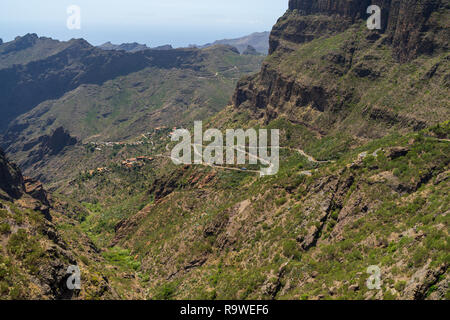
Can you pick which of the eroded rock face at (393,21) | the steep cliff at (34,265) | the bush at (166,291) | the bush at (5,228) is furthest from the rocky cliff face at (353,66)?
the bush at (5,228)

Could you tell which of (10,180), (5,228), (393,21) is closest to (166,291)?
(5,228)

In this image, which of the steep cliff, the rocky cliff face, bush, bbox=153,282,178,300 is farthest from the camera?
the rocky cliff face

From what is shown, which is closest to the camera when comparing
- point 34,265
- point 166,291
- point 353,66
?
point 34,265

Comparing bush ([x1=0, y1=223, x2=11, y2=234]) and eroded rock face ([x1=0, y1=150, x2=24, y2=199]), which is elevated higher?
bush ([x1=0, y1=223, x2=11, y2=234])

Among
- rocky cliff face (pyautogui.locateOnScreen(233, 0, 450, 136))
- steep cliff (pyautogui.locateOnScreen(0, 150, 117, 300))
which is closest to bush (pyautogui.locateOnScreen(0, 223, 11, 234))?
steep cliff (pyautogui.locateOnScreen(0, 150, 117, 300))

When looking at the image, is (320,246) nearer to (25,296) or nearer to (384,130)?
(25,296)

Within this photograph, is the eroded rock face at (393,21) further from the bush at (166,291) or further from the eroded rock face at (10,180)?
the eroded rock face at (10,180)

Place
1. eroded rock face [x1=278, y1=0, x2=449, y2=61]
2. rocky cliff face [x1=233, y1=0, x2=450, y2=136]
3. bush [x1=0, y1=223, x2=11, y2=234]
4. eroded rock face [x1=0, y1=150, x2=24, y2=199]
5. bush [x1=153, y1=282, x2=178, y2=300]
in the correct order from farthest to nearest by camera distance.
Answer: eroded rock face [x1=0, y1=150, x2=24, y2=199] < eroded rock face [x1=278, y1=0, x2=449, y2=61] < rocky cliff face [x1=233, y1=0, x2=450, y2=136] < bush [x1=153, y1=282, x2=178, y2=300] < bush [x1=0, y1=223, x2=11, y2=234]

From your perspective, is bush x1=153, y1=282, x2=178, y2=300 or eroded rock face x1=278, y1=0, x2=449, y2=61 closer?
bush x1=153, y1=282, x2=178, y2=300

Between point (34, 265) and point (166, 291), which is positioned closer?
point (34, 265)

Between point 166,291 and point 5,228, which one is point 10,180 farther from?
point 166,291

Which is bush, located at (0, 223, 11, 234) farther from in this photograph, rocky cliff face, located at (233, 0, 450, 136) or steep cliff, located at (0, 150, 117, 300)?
rocky cliff face, located at (233, 0, 450, 136)
